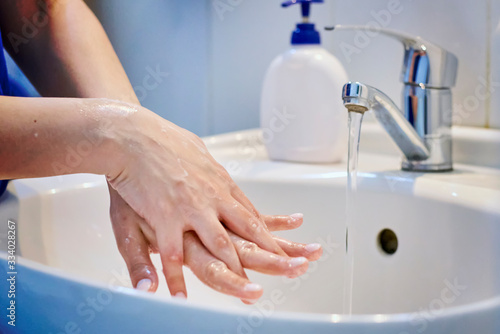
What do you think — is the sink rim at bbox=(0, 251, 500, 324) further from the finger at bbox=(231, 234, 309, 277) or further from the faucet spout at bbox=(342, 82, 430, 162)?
the faucet spout at bbox=(342, 82, 430, 162)

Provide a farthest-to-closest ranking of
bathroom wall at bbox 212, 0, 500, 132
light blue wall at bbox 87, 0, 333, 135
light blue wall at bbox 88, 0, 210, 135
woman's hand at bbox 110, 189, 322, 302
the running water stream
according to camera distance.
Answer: light blue wall at bbox 88, 0, 210, 135
light blue wall at bbox 87, 0, 333, 135
bathroom wall at bbox 212, 0, 500, 132
the running water stream
woman's hand at bbox 110, 189, 322, 302

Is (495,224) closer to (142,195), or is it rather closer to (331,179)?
(331,179)

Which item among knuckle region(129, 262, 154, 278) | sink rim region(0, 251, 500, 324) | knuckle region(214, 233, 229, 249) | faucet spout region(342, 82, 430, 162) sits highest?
faucet spout region(342, 82, 430, 162)

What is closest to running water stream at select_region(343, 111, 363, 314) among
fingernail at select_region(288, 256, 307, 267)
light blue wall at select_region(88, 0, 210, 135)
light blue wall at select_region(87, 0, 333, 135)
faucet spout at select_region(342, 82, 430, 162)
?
faucet spout at select_region(342, 82, 430, 162)

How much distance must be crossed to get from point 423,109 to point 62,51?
354mm

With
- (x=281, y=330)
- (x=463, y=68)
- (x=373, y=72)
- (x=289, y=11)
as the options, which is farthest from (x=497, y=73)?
(x=281, y=330)

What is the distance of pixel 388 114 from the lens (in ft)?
1.62

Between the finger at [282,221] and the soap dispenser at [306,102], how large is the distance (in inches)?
8.2

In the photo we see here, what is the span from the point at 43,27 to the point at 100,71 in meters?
0.08

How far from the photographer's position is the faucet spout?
0.42m

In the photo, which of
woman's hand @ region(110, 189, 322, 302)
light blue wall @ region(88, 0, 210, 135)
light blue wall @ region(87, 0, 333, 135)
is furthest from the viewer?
light blue wall @ region(88, 0, 210, 135)

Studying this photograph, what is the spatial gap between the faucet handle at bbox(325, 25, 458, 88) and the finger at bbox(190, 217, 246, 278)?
9.4 inches

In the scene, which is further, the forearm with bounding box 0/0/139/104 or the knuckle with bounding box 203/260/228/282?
the forearm with bounding box 0/0/139/104

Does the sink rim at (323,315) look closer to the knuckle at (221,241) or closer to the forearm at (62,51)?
the knuckle at (221,241)
